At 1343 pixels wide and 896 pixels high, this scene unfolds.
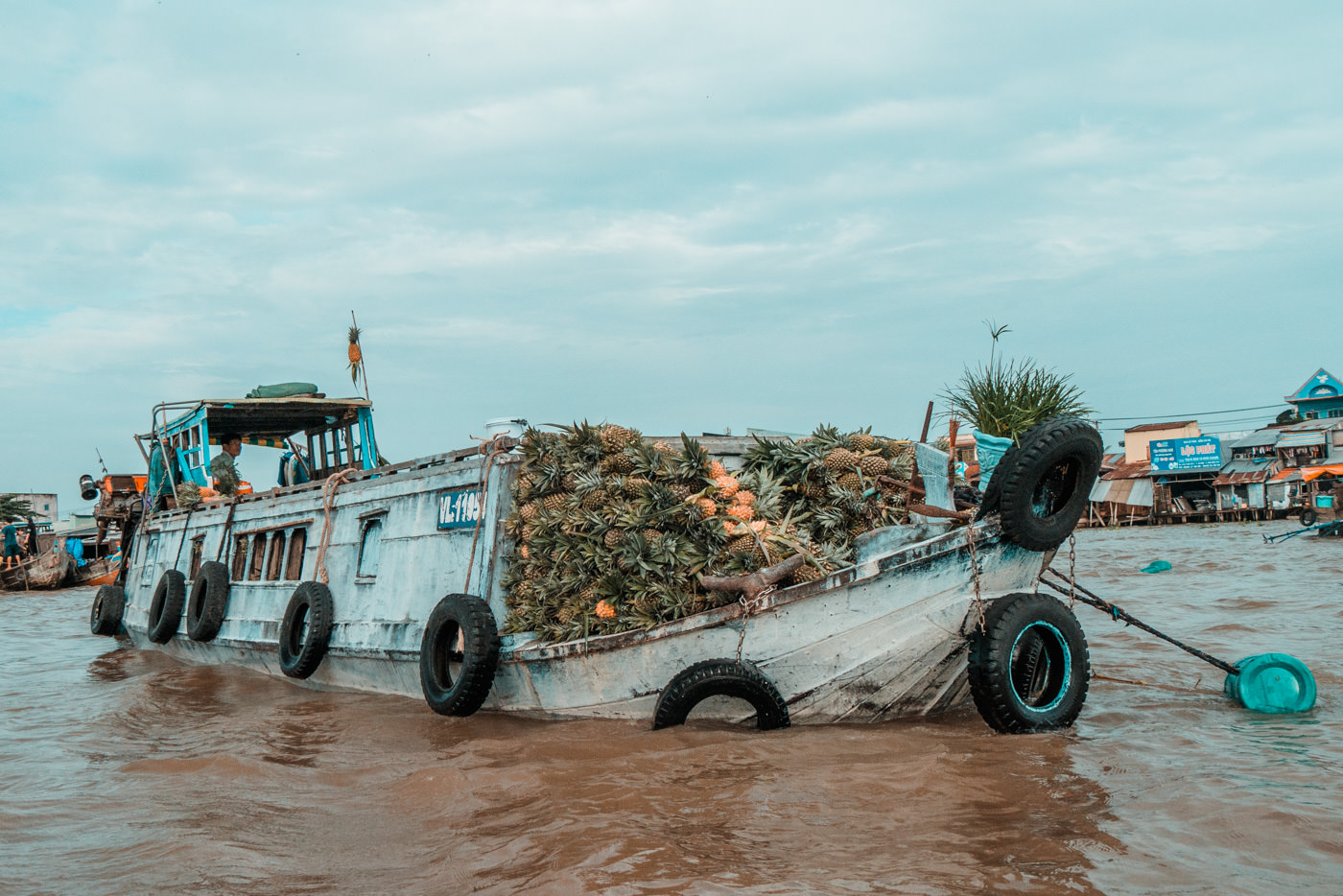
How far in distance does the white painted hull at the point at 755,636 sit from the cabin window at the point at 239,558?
12.6ft

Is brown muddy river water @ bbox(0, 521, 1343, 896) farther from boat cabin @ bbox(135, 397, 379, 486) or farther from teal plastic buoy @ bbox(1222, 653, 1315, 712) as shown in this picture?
boat cabin @ bbox(135, 397, 379, 486)

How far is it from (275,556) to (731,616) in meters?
7.12

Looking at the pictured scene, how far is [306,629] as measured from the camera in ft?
29.3

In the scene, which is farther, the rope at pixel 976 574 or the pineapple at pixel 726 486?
the pineapple at pixel 726 486

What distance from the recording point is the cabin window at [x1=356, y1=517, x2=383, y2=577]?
27.6 ft

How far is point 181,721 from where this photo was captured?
7988 millimetres

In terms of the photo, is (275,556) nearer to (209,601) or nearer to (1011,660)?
(209,601)

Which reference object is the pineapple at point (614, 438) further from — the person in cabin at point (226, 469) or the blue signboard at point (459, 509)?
the person in cabin at point (226, 469)

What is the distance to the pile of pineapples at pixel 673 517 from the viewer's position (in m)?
5.59

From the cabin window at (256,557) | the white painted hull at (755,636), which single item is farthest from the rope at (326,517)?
the cabin window at (256,557)

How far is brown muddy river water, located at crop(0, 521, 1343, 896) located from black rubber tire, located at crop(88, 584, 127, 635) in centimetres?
830

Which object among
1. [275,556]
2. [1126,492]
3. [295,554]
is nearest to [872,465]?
[295,554]

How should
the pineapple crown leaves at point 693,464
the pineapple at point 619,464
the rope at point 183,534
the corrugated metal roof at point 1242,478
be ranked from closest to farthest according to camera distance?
1. the pineapple crown leaves at point 693,464
2. the pineapple at point 619,464
3. the rope at point 183,534
4. the corrugated metal roof at point 1242,478

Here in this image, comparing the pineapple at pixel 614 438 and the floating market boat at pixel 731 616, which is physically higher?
the pineapple at pixel 614 438
